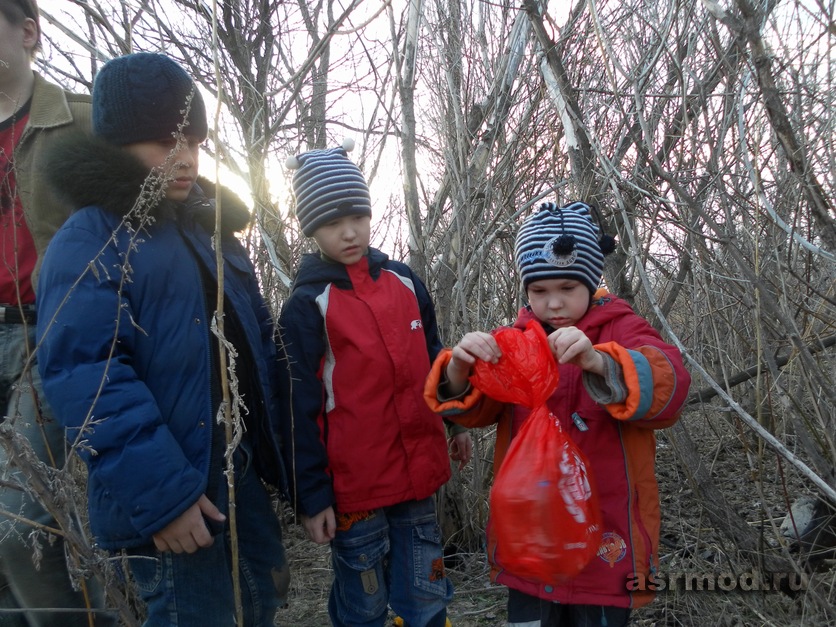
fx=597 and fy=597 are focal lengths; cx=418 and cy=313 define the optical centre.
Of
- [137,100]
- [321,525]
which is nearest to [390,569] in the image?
[321,525]

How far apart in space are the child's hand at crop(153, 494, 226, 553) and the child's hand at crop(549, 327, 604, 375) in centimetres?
96

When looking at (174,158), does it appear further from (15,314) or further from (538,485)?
(538,485)

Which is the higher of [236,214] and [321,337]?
[236,214]

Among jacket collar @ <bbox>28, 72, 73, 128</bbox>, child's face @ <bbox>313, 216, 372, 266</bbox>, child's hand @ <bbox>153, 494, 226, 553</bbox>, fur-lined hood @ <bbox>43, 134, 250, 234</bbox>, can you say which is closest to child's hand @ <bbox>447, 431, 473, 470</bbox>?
child's face @ <bbox>313, 216, 372, 266</bbox>

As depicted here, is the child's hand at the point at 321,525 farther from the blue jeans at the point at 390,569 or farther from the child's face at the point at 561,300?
the child's face at the point at 561,300

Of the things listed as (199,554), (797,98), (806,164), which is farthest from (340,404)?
(797,98)

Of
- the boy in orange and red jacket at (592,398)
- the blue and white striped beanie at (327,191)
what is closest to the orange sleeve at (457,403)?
the boy in orange and red jacket at (592,398)

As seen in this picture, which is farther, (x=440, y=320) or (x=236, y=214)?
(x=440, y=320)

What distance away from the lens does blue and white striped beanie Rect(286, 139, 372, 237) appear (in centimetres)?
198

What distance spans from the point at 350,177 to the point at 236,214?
405 mm

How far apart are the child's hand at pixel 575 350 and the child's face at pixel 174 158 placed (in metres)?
1.09

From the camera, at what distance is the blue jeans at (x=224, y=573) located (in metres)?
1.50

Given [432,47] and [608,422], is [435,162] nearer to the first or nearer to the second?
[432,47]

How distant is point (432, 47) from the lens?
3.39 meters
